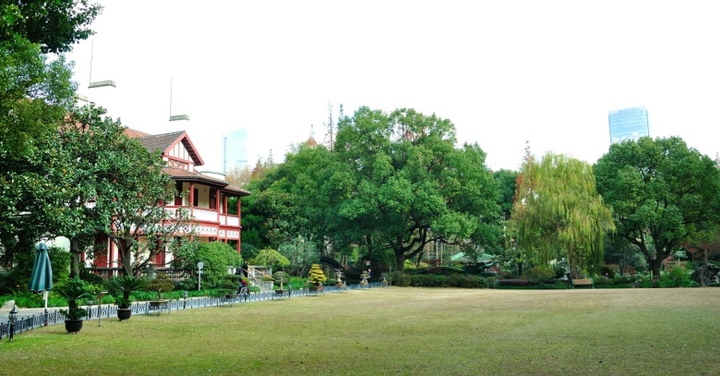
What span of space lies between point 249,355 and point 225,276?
65.2 feet

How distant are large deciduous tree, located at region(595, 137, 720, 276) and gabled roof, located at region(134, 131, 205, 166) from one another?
2882cm

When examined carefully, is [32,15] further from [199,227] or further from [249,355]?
[199,227]

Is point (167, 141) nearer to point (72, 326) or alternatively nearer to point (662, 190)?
point (72, 326)

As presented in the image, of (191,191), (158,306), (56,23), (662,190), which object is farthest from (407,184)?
(56,23)

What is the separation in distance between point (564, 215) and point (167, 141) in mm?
25702

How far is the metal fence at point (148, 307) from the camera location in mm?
15630

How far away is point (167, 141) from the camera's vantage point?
1410 inches

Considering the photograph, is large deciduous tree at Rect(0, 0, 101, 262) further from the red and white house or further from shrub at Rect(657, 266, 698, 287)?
shrub at Rect(657, 266, 698, 287)

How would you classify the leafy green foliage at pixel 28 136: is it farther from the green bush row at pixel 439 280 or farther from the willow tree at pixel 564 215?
the willow tree at pixel 564 215

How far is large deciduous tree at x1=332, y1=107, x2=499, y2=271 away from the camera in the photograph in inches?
1613

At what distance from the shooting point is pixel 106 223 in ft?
84.8

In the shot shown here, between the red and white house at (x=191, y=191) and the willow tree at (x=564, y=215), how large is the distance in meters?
20.3

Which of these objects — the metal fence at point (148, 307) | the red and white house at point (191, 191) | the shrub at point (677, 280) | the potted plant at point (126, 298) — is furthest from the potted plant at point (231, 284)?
the shrub at point (677, 280)

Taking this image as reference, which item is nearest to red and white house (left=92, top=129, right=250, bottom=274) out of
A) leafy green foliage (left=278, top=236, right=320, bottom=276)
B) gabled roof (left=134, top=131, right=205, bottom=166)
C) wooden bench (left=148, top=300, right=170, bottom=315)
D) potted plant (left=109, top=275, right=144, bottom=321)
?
gabled roof (left=134, top=131, right=205, bottom=166)
